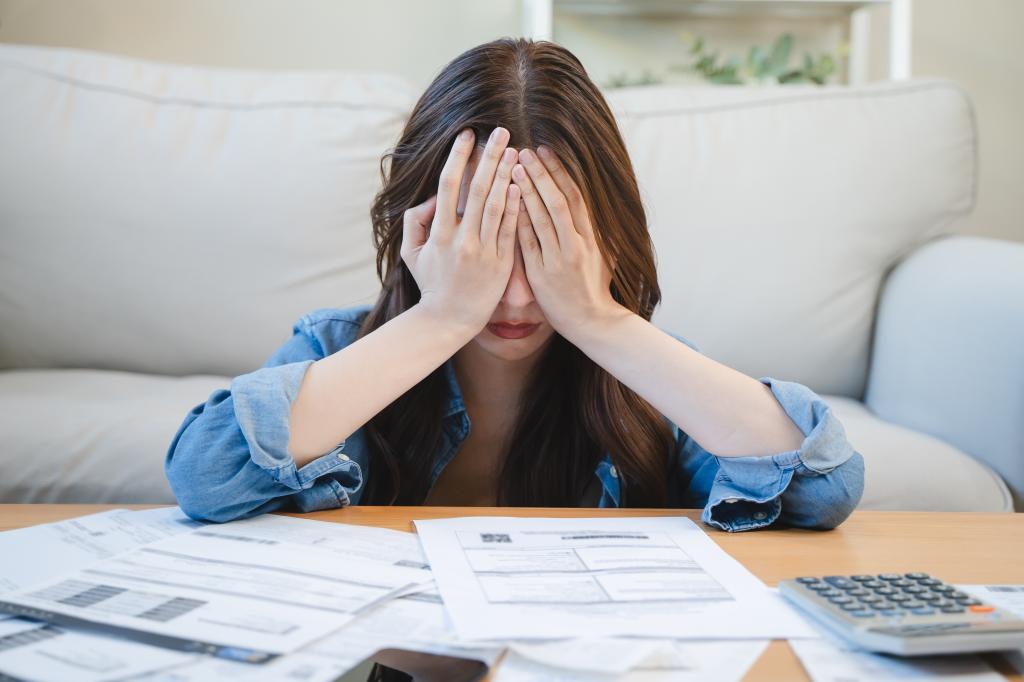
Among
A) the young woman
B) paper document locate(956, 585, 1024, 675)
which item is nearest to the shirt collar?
the young woman

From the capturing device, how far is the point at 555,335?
1048 millimetres

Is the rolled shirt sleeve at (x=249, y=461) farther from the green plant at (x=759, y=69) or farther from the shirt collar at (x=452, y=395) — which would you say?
the green plant at (x=759, y=69)

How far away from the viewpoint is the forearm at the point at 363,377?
0.76 metres

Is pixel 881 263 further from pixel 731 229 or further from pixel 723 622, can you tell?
pixel 723 622

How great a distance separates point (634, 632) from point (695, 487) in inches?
18.0

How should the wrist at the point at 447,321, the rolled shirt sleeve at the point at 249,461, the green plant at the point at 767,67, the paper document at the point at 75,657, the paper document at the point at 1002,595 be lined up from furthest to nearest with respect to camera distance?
the green plant at the point at 767,67
the wrist at the point at 447,321
the rolled shirt sleeve at the point at 249,461
the paper document at the point at 1002,595
the paper document at the point at 75,657

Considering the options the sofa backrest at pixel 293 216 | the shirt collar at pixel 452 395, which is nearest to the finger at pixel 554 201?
the shirt collar at pixel 452 395

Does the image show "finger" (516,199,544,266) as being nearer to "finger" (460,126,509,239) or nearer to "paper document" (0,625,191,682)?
"finger" (460,126,509,239)

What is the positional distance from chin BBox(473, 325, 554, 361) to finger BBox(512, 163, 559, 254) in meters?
0.11

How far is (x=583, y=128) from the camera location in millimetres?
901

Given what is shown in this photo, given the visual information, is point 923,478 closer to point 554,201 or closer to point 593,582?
point 554,201

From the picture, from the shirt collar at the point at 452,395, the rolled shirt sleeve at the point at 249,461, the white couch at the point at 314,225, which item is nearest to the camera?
the rolled shirt sleeve at the point at 249,461

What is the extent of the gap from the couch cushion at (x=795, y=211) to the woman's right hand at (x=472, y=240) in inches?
30.4

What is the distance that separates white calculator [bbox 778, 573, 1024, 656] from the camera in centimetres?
46
